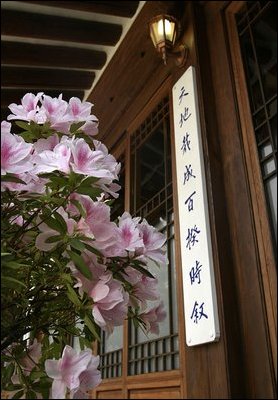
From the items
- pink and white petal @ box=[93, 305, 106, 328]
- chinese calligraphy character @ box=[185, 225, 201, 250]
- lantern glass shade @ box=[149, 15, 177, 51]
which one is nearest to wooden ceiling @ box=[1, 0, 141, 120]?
lantern glass shade @ box=[149, 15, 177, 51]

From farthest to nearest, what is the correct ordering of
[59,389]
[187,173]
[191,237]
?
[187,173] → [191,237] → [59,389]

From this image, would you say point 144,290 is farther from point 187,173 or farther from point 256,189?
point 187,173

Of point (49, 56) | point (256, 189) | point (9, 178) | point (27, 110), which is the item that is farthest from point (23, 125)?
point (49, 56)

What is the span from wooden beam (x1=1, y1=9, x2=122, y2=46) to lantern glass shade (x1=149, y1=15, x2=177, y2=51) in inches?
36.3

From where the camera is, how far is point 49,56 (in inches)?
149

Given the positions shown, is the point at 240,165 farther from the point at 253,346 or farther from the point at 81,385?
the point at 81,385

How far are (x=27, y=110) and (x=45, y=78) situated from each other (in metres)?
3.36

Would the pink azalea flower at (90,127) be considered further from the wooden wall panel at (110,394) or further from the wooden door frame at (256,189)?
the wooden wall panel at (110,394)

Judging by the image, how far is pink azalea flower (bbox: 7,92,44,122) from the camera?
88 centimetres

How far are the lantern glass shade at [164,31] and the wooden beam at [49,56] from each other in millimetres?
1201

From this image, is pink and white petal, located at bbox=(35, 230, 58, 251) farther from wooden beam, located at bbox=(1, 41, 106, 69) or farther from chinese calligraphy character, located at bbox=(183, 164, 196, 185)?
wooden beam, located at bbox=(1, 41, 106, 69)

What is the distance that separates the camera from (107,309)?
68 cm

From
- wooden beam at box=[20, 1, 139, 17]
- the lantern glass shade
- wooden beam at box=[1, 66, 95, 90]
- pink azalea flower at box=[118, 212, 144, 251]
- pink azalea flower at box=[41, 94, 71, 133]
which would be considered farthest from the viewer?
wooden beam at box=[1, 66, 95, 90]

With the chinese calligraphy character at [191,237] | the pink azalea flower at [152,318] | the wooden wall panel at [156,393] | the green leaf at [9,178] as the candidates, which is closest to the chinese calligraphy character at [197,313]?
the chinese calligraphy character at [191,237]
